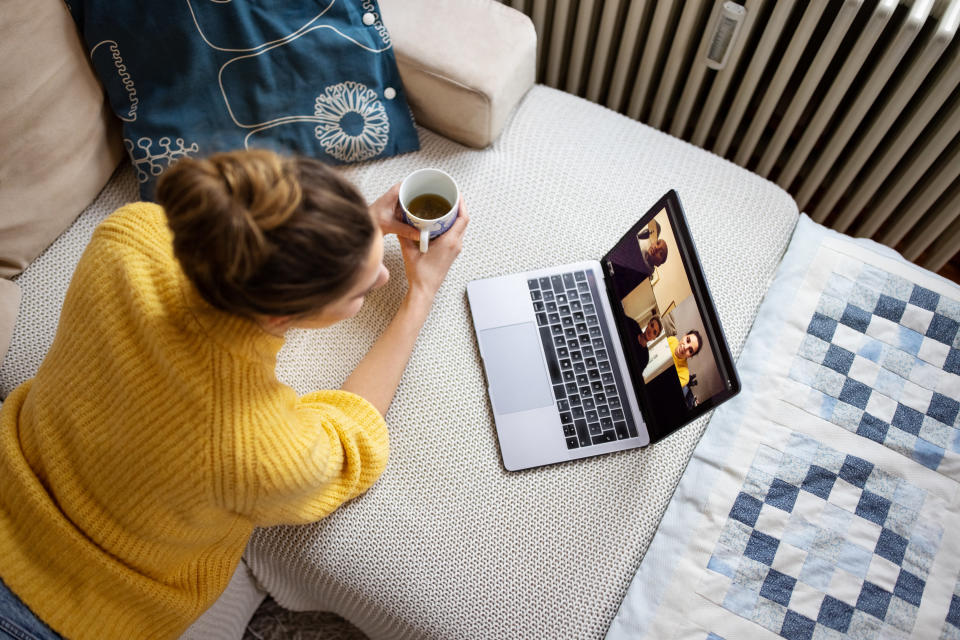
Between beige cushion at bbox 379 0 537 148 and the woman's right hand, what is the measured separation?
0.23 meters

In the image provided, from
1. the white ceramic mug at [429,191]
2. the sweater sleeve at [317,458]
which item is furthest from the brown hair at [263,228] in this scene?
the white ceramic mug at [429,191]

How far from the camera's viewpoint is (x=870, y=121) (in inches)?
53.9

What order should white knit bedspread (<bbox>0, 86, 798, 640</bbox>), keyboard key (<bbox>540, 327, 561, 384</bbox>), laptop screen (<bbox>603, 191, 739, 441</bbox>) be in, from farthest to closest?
keyboard key (<bbox>540, 327, 561, 384</bbox>), white knit bedspread (<bbox>0, 86, 798, 640</bbox>), laptop screen (<bbox>603, 191, 739, 441</bbox>)

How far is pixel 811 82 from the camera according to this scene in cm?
127

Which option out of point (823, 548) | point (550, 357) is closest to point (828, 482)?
point (823, 548)

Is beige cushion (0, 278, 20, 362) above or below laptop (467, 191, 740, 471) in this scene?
below

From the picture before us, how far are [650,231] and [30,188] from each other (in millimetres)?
1017

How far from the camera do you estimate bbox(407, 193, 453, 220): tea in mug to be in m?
1.02

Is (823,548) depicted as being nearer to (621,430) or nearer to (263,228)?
(621,430)

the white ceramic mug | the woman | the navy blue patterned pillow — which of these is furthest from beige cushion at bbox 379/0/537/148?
the woman

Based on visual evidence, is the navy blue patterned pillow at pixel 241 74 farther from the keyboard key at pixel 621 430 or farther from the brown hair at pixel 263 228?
the keyboard key at pixel 621 430

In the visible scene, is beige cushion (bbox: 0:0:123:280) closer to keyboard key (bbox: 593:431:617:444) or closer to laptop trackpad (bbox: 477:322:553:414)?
laptop trackpad (bbox: 477:322:553:414)

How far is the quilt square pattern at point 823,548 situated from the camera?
3.00ft

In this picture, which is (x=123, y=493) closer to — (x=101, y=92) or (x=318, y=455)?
(x=318, y=455)
